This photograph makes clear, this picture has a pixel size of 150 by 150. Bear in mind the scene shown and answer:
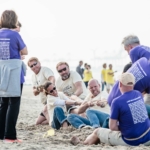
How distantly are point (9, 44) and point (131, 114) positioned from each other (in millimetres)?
1627

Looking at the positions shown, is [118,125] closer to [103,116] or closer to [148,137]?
[148,137]

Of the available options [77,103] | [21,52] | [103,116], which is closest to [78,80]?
[77,103]

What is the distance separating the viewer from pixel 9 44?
211 inches

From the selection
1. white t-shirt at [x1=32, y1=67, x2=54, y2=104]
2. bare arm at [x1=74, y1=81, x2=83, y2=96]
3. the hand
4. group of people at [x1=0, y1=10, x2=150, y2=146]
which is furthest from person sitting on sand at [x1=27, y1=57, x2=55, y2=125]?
group of people at [x1=0, y1=10, x2=150, y2=146]

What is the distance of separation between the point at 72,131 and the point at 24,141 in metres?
1.23

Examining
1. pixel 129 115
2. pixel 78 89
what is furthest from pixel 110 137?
pixel 78 89

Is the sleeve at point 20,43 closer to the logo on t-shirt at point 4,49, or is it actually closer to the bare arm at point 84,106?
the logo on t-shirt at point 4,49

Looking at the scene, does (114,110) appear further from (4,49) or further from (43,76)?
(43,76)

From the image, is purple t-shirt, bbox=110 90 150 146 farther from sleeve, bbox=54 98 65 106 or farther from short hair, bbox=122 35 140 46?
sleeve, bbox=54 98 65 106

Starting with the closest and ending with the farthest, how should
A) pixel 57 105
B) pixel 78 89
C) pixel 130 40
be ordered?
pixel 130 40, pixel 57 105, pixel 78 89

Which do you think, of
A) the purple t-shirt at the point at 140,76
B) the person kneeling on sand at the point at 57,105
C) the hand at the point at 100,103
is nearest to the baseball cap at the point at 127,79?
the purple t-shirt at the point at 140,76

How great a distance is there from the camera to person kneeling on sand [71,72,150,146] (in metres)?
4.90

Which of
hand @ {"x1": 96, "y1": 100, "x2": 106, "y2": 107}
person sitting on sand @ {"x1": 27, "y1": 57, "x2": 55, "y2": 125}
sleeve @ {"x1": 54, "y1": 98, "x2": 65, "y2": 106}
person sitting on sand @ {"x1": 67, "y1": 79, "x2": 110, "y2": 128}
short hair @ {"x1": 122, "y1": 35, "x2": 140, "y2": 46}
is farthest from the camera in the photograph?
person sitting on sand @ {"x1": 27, "y1": 57, "x2": 55, "y2": 125}

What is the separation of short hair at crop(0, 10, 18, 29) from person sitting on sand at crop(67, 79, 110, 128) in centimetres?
191
